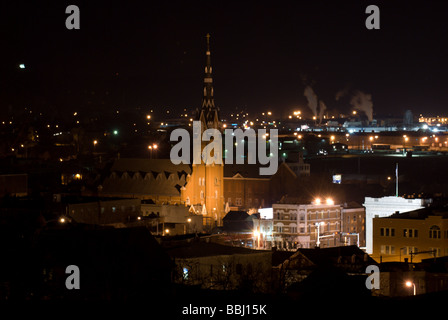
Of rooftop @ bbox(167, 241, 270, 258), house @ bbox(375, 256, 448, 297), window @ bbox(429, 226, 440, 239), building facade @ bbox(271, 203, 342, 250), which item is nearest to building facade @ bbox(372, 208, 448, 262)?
window @ bbox(429, 226, 440, 239)

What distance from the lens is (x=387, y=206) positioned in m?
46.3

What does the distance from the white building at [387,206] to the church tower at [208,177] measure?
15.6 m

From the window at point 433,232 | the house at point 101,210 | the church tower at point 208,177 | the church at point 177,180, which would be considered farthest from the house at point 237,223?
the window at point 433,232

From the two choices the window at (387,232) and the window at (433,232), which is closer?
the window at (433,232)

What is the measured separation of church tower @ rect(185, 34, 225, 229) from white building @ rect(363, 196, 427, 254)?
1562 centimetres

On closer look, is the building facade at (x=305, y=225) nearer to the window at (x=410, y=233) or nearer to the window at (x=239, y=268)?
the window at (x=410, y=233)

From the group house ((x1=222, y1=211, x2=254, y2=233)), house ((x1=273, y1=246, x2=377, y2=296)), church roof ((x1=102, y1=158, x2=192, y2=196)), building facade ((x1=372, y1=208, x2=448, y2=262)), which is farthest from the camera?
church roof ((x1=102, y1=158, x2=192, y2=196))

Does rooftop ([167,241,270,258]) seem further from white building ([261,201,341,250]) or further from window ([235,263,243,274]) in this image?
white building ([261,201,341,250])

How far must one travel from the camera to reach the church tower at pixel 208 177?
6188 centimetres

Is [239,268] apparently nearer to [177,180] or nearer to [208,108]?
[177,180]

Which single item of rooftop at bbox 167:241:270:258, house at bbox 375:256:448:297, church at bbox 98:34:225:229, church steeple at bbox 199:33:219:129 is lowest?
house at bbox 375:256:448:297

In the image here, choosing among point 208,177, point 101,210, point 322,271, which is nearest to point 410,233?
point 322,271

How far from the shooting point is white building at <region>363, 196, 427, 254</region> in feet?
149

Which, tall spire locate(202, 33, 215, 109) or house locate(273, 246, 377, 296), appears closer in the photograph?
house locate(273, 246, 377, 296)
